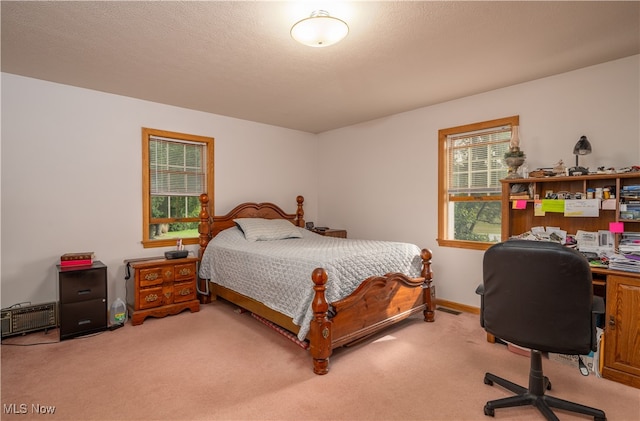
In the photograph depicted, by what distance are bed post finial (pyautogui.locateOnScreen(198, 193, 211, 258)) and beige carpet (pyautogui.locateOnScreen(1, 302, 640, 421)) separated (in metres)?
1.26

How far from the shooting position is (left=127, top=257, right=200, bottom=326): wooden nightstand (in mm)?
3404

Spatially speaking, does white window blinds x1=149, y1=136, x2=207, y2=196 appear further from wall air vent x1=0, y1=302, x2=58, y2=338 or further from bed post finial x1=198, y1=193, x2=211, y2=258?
wall air vent x1=0, y1=302, x2=58, y2=338

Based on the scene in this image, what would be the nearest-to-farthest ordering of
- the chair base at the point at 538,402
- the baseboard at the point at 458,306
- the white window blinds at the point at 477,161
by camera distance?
the chair base at the point at 538,402 < the white window blinds at the point at 477,161 < the baseboard at the point at 458,306

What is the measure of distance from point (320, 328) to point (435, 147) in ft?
8.98

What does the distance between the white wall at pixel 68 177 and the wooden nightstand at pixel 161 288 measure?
18.6 inches

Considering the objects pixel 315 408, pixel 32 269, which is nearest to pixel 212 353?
pixel 315 408

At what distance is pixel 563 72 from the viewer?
3.05 meters

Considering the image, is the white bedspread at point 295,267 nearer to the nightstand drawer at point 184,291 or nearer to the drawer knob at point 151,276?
the nightstand drawer at point 184,291

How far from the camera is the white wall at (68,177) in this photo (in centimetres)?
311

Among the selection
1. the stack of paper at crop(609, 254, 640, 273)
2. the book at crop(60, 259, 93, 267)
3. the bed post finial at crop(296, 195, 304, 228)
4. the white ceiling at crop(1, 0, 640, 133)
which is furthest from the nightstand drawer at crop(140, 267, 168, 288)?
the stack of paper at crop(609, 254, 640, 273)

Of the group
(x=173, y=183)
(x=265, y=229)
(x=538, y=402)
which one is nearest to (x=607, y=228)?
(x=538, y=402)

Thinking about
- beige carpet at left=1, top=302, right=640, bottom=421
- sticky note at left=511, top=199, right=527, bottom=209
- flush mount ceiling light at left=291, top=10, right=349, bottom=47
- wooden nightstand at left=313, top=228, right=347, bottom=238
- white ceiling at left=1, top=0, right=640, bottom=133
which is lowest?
beige carpet at left=1, top=302, right=640, bottom=421

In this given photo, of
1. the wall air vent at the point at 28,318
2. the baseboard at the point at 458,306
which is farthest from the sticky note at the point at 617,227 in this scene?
the wall air vent at the point at 28,318

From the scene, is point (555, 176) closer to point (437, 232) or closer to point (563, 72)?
point (563, 72)
